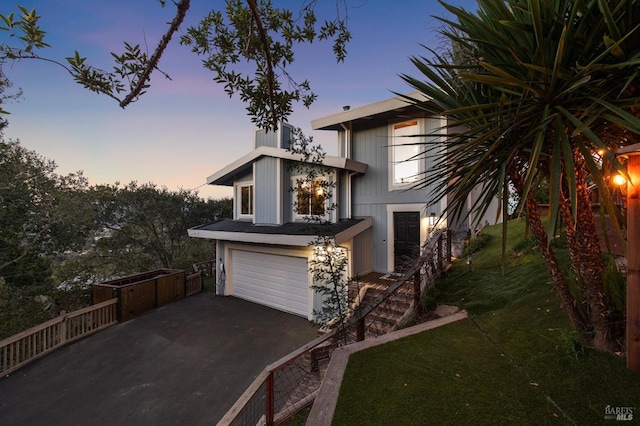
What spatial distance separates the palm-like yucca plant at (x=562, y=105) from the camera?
1.84 m

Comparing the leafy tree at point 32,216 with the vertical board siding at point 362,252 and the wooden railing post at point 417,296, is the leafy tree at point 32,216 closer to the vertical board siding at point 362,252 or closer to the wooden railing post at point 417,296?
the vertical board siding at point 362,252

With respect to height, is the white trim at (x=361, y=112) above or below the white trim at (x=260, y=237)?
above

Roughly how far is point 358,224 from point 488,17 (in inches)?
230

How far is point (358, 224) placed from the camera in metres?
8.02

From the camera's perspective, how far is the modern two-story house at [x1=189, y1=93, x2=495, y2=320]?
7.98 metres

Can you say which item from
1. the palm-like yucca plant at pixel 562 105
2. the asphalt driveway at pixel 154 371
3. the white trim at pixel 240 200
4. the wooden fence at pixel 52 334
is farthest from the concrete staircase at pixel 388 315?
the wooden fence at pixel 52 334

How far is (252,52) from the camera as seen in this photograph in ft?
9.00

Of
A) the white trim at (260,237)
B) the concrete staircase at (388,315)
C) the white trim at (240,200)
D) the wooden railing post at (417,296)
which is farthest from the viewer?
the white trim at (240,200)

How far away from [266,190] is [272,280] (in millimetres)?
3274

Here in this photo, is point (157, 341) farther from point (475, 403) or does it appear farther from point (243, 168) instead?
point (475, 403)

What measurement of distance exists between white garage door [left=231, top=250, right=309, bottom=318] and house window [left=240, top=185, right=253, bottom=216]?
72.2 inches

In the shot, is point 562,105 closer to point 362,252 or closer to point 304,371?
point 304,371

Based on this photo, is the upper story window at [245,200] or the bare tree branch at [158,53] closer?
the bare tree branch at [158,53]

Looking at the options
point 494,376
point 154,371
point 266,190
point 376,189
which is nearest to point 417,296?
point 494,376
